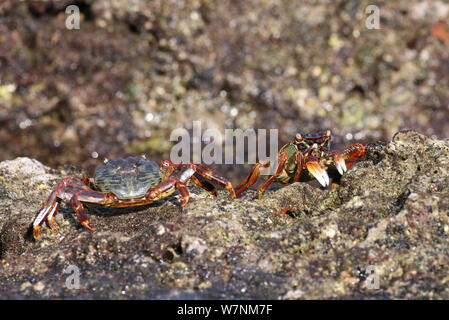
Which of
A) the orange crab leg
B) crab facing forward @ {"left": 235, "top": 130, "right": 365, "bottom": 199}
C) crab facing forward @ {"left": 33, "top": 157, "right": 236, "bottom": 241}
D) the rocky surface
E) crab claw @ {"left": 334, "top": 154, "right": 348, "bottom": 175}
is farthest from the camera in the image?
the orange crab leg

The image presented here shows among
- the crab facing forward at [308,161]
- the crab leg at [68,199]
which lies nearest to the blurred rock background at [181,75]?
the crab facing forward at [308,161]

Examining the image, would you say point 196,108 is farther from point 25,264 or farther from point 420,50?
point 25,264

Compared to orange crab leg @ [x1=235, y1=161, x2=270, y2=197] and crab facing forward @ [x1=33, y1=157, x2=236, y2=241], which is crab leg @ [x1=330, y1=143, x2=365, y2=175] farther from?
crab facing forward @ [x1=33, y1=157, x2=236, y2=241]

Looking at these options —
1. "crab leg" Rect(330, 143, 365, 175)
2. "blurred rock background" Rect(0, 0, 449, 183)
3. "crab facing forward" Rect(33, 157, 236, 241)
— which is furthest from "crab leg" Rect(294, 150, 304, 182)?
"blurred rock background" Rect(0, 0, 449, 183)

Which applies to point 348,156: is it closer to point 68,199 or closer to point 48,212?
point 68,199

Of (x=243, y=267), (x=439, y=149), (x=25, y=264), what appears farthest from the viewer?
(x=439, y=149)

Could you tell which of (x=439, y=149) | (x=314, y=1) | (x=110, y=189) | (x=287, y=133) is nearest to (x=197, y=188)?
(x=110, y=189)

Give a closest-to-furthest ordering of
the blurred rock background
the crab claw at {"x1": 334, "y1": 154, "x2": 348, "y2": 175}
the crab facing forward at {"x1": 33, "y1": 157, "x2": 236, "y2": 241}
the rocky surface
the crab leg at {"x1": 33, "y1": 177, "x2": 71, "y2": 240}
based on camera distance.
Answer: the rocky surface → the crab leg at {"x1": 33, "y1": 177, "x2": 71, "y2": 240} → the crab facing forward at {"x1": 33, "y1": 157, "x2": 236, "y2": 241} → the crab claw at {"x1": 334, "y1": 154, "x2": 348, "y2": 175} → the blurred rock background
